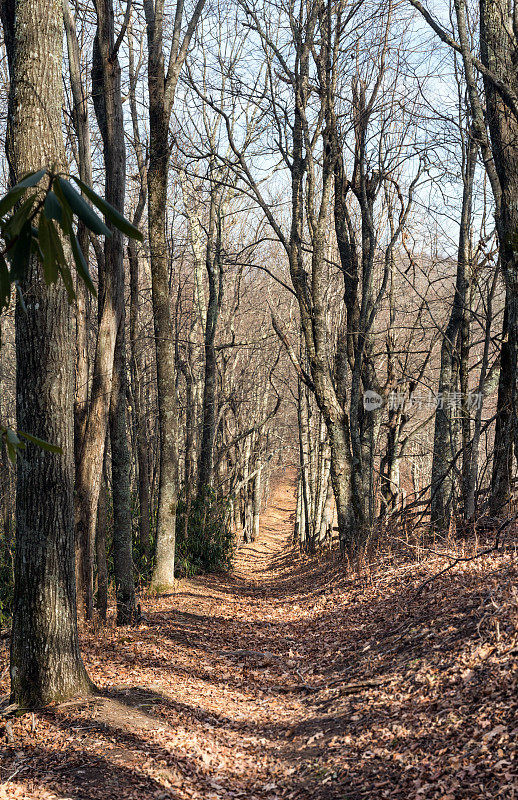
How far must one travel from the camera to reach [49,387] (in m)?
4.70

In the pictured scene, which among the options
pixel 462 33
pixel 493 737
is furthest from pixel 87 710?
pixel 462 33

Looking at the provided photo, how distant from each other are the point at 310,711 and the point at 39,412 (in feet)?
11.0

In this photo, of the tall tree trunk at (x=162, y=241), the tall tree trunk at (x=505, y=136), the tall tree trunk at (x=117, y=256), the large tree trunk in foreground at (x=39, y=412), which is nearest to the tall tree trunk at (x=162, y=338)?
the tall tree trunk at (x=162, y=241)

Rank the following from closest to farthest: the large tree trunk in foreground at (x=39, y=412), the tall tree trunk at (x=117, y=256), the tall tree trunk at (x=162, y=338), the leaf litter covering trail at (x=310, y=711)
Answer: the leaf litter covering trail at (x=310, y=711)
the large tree trunk in foreground at (x=39, y=412)
the tall tree trunk at (x=117, y=256)
the tall tree trunk at (x=162, y=338)

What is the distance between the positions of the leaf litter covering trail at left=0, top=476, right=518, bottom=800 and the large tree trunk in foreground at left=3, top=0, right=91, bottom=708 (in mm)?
403

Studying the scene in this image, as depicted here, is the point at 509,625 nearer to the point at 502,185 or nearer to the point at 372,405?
the point at 502,185

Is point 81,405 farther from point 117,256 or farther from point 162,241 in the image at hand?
point 162,241

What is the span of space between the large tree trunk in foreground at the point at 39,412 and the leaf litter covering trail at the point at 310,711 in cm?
40

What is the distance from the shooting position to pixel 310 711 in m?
5.52

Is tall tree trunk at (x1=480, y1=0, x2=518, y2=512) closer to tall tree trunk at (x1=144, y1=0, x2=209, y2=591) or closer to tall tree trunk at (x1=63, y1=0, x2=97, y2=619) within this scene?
tall tree trunk at (x1=63, y1=0, x2=97, y2=619)

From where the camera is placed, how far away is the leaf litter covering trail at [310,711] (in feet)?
12.5

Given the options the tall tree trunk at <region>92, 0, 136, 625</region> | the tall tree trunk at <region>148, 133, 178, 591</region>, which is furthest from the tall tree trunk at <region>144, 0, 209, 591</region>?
the tall tree trunk at <region>92, 0, 136, 625</region>

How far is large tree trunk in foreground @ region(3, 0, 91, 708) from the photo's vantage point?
4633 mm

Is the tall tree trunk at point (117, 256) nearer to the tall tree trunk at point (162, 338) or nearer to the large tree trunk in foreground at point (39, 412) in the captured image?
the large tree trunk in foreground at point (39, 412)
